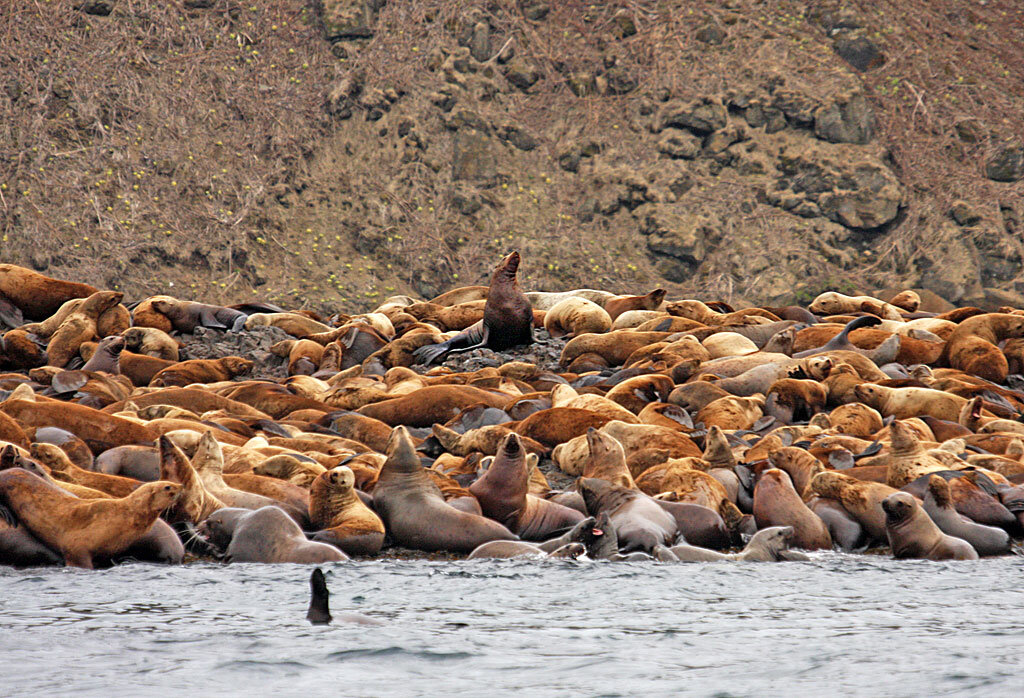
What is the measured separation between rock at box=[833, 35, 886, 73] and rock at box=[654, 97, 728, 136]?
168 inches

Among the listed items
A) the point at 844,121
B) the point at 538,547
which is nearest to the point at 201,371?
the point at 538,547

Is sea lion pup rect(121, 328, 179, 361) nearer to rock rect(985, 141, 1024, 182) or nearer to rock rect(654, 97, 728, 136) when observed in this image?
rock rect(654, 97, 728, 136)

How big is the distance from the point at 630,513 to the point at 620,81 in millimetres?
24532

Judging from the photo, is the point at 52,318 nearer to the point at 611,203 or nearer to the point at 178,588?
the point at 178,588

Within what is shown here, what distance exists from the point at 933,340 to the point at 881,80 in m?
18.7

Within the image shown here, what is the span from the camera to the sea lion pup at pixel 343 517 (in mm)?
6738

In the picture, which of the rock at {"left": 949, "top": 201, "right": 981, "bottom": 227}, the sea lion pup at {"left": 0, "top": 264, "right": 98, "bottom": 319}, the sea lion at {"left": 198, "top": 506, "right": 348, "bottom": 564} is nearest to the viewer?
the sea lion at {"left": 198, "top": 506, "right": 348, "bottom": 564}

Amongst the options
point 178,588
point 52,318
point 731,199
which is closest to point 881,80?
point 731,199

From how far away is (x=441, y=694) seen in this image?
4035mm

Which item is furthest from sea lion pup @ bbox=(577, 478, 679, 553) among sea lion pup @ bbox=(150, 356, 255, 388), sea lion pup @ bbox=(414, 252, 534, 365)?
sea lion pup @ bbox=(150, 356, 255, 388)

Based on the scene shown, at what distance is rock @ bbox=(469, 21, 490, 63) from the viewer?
29422 mm

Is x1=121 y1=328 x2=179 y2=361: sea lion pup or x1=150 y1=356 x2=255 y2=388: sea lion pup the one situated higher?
x1=121 y1=328 x2=179 y2=361: sea lion pup

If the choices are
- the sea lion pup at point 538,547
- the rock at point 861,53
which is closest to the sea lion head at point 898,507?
the sea lion pup at point 538,547

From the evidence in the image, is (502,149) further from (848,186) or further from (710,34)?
(848,186)
